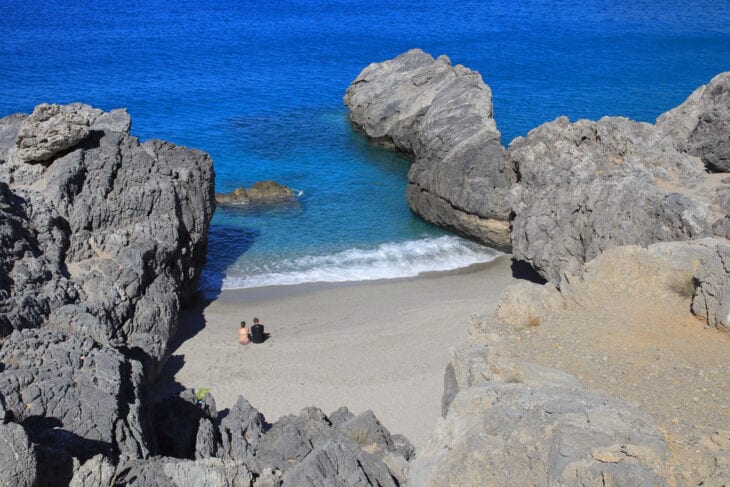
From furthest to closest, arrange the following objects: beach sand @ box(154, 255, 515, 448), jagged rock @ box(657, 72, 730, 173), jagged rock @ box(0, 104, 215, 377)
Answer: jagged rock @ box(657, 72, 730, 173)
beach sand @ box(154, 255, 515, 448)
jagged rock @ box(0, 104, 215, 377)

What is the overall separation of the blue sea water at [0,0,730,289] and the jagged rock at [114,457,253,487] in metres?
14.6

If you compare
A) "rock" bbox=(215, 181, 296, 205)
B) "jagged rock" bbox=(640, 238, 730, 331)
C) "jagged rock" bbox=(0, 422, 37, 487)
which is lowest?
"rock" bbox=(215, 181, 296, 205)

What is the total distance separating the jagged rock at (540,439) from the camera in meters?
9.65

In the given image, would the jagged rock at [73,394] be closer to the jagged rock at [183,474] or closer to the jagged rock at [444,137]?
the jagged rock at [183,474]

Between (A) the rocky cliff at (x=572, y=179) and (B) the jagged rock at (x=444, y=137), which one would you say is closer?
(A) the rocky cliff at (x=572, y=179)

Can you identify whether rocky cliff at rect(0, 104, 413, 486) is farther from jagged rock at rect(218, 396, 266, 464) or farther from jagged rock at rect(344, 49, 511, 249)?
jagged rock at rect(344, 49, 511, 249)

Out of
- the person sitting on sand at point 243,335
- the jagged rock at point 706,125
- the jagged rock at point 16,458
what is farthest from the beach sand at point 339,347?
the jagged rock at point 16,458

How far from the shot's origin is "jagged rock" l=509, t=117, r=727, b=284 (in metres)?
21.4

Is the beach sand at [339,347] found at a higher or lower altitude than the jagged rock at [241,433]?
lower

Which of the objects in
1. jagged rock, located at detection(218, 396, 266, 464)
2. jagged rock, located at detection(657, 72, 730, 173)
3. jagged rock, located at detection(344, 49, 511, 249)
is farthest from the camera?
jagged rock, located at detection(344, 49, 511, 249)

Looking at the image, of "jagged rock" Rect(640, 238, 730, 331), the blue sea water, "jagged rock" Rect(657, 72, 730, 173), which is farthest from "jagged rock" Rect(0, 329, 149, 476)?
"jagged rock" Rect(657, 72, 730, 173)

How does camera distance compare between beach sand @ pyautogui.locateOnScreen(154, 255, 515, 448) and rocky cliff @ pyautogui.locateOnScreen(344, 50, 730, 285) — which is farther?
rocky cliff @ pyautogui.locateOnScreen(344, 50, 730, 285)

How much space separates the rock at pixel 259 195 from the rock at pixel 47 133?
12893 mm

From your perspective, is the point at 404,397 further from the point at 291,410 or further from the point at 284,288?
the point at 284,288
